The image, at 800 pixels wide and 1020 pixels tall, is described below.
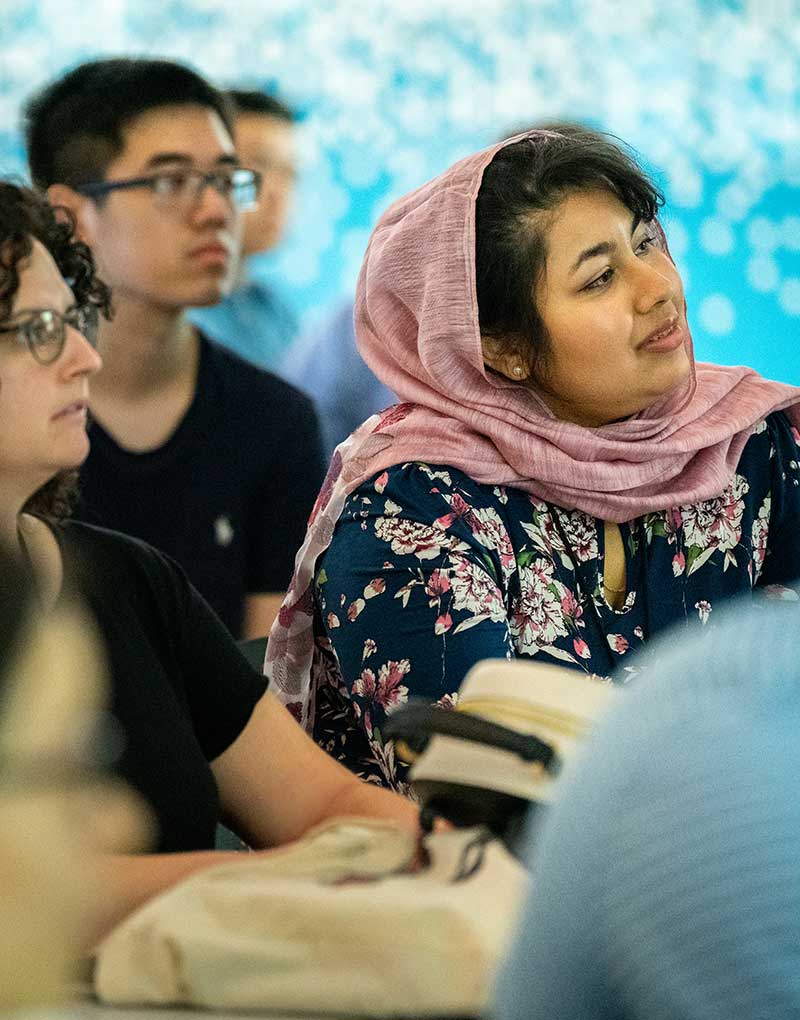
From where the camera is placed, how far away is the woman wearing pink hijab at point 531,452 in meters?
1.67

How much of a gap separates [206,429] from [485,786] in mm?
1808

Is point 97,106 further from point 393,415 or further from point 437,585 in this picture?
point 437,585

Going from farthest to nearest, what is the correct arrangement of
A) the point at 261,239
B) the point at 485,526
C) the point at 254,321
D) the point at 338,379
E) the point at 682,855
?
the point at 261,239, the point at 254,321, the point at 338,379, the point at 485,526, the point at 682,855

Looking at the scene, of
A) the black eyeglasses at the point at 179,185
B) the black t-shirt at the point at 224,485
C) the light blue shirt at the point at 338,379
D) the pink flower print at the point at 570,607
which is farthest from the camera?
the light blue shirt at the point at 338,379

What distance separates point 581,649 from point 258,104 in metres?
2.29

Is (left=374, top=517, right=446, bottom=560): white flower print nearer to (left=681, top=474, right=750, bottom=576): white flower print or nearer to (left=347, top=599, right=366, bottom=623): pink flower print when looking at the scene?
(left=347, top=599, right=366, bottom=623): pink flower print

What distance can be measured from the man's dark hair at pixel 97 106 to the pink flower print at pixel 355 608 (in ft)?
4.18

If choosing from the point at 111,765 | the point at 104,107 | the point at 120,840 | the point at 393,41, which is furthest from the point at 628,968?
the point at 393,41

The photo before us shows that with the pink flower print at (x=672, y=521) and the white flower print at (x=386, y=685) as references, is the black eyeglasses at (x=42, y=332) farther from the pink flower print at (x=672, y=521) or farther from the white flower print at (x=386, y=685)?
the pink flower print at (x=672, y=521)

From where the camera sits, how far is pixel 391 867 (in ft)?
2.29

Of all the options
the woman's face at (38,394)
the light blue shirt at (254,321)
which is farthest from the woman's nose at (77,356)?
the light blue shirt at (254,321)

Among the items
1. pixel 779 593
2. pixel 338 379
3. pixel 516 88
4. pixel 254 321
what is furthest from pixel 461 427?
pixel 516 88

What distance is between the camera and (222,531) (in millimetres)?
2486

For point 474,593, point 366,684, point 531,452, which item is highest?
point 531,452
